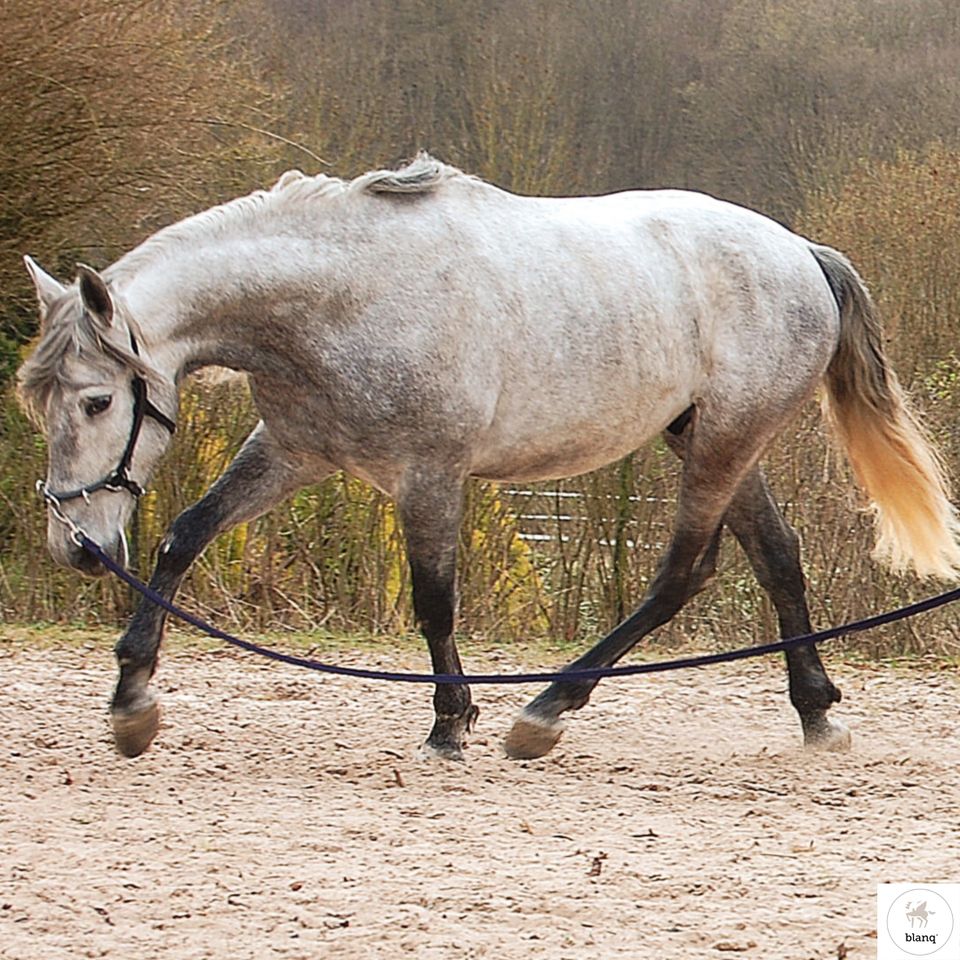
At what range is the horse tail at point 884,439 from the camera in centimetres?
560

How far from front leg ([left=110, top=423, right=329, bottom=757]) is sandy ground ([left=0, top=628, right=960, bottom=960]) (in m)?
0.17

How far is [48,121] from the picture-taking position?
9.54 m

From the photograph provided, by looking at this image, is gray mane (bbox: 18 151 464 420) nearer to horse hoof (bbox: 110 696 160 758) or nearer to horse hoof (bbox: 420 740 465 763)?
horse hoof (bbox: 110 696 160 758)

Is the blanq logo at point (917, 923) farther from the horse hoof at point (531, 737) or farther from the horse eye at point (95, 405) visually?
the horse eye at point (95, 405)

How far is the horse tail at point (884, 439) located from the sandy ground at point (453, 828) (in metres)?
0.72

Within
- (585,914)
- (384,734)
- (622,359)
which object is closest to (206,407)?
(384,734)

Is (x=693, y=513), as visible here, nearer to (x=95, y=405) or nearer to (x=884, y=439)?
(x=884, y=439)

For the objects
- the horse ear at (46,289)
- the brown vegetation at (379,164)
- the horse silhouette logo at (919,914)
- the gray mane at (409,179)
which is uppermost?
the gray mane at (409,179)

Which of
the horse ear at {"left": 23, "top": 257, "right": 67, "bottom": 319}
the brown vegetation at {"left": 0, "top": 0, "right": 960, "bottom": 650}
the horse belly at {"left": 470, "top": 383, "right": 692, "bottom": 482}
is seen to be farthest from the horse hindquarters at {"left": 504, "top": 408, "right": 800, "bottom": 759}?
the brown vegetation at {"left": 0, "top": 0, "right": 960, "bottom": 650}

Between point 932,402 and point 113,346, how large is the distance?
229 inches

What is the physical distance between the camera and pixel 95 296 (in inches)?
170

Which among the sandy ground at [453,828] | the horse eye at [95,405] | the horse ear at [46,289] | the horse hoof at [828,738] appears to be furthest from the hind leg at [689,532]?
the horse ear at [46,289]

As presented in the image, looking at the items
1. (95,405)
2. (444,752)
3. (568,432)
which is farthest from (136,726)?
(568,432)

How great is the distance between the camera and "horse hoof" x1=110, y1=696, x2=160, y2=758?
491 cm
